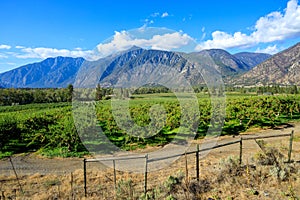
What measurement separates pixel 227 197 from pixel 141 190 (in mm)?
2093

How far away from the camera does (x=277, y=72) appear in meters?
171

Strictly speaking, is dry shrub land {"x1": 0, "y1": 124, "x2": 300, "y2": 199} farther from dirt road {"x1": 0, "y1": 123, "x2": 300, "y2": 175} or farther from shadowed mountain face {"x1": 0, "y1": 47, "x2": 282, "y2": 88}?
shadowed mountain face {"x1": 0, "y1": 47, "x2": 282, "y2": 88}

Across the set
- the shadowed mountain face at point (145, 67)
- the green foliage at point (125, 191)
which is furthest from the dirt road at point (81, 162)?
the shadowed mountain face at point (145, 67)

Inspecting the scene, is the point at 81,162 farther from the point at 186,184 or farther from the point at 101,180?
the point at 186,184

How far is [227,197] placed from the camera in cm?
540

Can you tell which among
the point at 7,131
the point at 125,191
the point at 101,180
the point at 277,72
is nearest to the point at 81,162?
the point at 101,180

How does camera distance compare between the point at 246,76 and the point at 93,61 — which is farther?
the point at 246,76

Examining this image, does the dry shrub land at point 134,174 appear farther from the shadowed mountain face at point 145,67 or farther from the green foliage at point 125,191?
the shadowed mountain face at point 145,67

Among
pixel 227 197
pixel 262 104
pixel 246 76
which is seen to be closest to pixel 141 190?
pixel 227 197

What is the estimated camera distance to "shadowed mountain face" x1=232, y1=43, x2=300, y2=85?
508 ft

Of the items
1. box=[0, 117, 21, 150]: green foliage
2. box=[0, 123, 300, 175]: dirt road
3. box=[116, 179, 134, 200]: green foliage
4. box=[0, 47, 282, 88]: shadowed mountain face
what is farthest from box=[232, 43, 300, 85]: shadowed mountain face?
box=[116, 179, 134, 200]: green foliage

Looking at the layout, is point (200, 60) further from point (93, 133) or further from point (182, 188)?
point (93, 133)

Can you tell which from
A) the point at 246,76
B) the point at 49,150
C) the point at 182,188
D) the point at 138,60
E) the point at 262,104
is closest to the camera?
the point at 182,188

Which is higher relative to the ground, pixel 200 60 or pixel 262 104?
pixel 200 60
